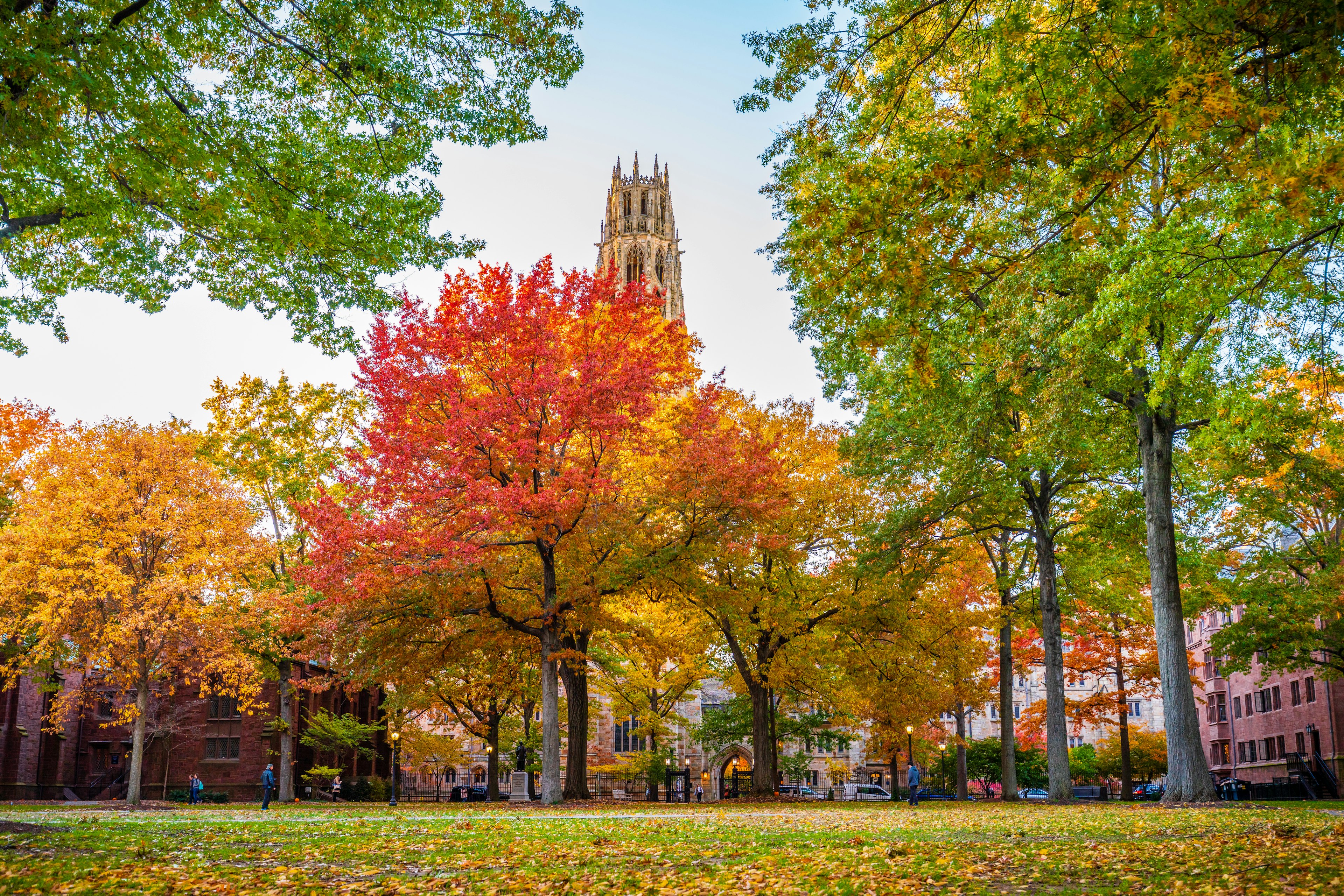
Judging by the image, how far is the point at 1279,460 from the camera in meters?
23.3

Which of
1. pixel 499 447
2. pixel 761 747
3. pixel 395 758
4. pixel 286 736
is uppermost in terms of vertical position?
pixel 499 447

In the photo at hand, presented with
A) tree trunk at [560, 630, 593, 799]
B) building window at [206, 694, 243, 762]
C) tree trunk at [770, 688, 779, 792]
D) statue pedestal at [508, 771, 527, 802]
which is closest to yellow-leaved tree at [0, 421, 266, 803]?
tree trunk at [560, 630, 593, 799]

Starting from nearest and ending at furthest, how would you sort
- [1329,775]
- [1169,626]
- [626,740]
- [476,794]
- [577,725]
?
[1169,626], [577,725], [1329,775], [476,794], [626,740]

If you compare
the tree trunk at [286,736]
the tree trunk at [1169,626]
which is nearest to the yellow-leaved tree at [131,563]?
the tree trunk at [286,736]

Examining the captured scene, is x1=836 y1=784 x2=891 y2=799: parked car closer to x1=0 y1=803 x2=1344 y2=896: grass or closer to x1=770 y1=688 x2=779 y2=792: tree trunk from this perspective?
x1=770 y1=688 x2=779 y2=792: tree trunk

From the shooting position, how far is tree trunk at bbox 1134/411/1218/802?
60.8ft

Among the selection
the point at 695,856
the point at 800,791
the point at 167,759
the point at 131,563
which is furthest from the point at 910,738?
the point at 167,759

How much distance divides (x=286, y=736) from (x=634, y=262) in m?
85.5

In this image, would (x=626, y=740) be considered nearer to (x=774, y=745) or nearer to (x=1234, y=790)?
(x=774, y=745)

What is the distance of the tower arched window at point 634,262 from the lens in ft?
367

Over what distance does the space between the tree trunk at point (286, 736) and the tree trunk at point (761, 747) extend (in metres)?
15.9

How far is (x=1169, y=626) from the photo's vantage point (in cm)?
1911

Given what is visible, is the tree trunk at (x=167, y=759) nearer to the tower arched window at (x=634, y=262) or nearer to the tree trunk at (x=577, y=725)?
the tree trunk at (x=577, y=725)

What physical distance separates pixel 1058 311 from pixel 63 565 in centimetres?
2745
